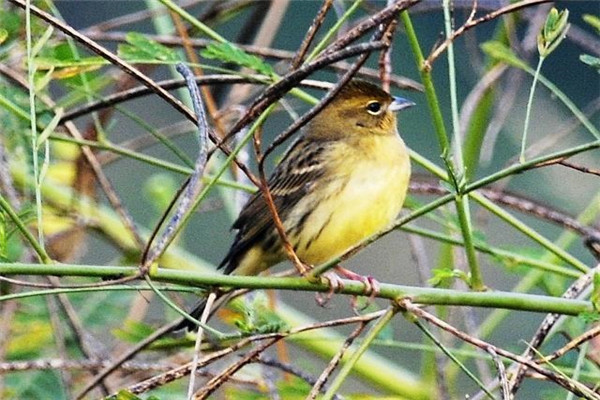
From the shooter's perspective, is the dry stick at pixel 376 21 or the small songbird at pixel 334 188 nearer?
the dry stick at pixel 376 21

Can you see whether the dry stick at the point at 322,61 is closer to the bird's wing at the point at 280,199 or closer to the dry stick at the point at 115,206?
the dry stick at the point at 115,206

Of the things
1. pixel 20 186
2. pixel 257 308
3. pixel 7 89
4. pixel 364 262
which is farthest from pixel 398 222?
pixel 364 262

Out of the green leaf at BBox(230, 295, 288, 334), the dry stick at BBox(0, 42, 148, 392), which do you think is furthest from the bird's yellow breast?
the green leaf at BBox(230, 295, 288, 334)

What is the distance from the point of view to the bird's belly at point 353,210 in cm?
304

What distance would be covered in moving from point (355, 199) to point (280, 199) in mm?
284

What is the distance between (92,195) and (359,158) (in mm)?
844

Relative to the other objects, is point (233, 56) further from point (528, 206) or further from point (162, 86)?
point (528, 206)

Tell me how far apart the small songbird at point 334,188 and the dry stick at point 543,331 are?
92 centimetres

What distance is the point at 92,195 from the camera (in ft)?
12.2

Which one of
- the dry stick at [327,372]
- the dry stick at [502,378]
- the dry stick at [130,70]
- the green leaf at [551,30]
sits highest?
the green leaf at [551,30]

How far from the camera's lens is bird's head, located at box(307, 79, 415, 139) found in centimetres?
342

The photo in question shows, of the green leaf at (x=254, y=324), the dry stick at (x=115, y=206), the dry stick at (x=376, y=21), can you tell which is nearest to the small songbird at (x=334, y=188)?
the dry stick at (x=115, y=206)

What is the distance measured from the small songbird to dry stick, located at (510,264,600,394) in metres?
0.92

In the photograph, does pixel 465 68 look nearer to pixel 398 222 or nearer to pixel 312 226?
pixel 312 226
